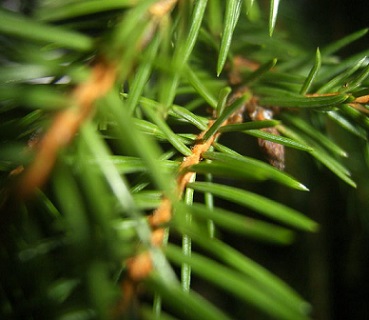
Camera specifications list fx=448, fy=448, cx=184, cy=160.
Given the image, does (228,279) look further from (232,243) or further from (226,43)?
(232,243)

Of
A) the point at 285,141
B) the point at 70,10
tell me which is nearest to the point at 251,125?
the point at 285,141

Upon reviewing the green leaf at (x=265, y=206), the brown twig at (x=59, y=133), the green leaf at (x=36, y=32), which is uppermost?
the green leaf at (x=36, y=32)

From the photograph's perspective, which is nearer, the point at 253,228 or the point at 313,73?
the point at 253,228

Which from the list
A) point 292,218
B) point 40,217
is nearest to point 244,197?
point 292,218

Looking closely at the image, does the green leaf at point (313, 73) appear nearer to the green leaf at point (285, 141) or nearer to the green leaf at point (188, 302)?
the green leaf at point (285, 141)

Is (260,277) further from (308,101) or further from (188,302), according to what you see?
(308,101)

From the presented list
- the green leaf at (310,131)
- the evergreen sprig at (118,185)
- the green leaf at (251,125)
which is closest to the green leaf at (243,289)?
the evergreen sprig at (118,185)
